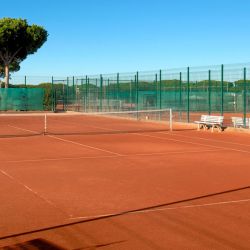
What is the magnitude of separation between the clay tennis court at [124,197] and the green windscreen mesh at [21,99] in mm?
24833

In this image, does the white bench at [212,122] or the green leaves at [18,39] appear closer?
the white bench at [212,122]

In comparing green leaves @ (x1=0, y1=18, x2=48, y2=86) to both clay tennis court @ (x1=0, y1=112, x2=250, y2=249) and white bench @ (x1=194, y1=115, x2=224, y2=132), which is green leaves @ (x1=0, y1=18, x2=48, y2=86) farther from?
clay tennis court @ (x1=0, y1=112, x2=250, y2=249)

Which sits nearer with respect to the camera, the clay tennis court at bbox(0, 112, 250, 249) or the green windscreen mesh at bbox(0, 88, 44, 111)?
the clay tennis court at bbox(0, 112, 250, 249)

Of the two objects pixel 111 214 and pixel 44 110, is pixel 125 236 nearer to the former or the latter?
pixel 111 214

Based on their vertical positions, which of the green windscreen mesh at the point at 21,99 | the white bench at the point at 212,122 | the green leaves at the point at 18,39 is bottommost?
the white bench at the point at 212,122

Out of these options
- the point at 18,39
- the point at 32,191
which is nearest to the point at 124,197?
the point at 32,191

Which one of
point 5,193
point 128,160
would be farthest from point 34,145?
point 5,193

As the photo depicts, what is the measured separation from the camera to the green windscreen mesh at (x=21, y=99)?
3794cm

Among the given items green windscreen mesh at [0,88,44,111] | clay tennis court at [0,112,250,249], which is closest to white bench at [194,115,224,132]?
clay tennis court at [0,112,250,249]

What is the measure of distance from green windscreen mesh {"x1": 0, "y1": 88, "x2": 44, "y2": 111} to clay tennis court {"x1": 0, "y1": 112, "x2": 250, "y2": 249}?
24.8m

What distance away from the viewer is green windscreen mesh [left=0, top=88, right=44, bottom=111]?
37938mm

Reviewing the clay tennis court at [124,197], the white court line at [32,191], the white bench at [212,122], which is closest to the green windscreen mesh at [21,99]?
the white bench at [212,122]

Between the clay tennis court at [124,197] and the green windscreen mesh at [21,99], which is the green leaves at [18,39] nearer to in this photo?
the green windscreen mesh at [21,99]

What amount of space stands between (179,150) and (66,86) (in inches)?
1025
